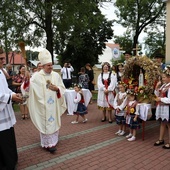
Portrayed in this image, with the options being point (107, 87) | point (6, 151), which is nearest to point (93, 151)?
point (6, 151)

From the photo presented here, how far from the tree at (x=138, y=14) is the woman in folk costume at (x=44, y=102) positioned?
2272 centimetres

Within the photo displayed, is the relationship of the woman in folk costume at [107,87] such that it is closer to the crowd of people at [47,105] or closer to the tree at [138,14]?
the crowd of people at [47,105]

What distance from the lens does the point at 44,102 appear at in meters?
5.15

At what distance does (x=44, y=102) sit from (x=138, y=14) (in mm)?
25180

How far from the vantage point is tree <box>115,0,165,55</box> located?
2675 centimetres

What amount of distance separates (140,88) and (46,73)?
7.97 feet

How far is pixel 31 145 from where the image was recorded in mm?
5680

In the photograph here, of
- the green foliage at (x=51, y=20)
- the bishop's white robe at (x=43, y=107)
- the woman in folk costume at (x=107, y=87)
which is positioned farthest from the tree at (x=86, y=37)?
the bishop's white robe at (x=43, y=107)

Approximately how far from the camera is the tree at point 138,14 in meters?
26.8

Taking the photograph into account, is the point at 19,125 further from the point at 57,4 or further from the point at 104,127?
the point at 57,4

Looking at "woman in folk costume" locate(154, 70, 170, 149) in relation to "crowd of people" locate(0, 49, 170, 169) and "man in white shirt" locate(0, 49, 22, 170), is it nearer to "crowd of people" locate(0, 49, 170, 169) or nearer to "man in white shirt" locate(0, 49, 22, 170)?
"crowd of people" locate(0, 49, 170, 169)

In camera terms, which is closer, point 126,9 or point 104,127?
point 104,127

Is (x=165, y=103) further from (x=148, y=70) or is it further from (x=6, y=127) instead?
(x=6, y=127)

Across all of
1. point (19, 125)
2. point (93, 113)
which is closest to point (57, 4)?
point (93, 113)
